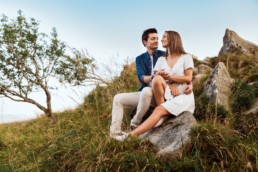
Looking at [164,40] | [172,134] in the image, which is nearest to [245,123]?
Answer: [172,134]

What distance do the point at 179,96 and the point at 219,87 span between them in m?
1.99

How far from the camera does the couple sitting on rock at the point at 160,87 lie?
5.76m

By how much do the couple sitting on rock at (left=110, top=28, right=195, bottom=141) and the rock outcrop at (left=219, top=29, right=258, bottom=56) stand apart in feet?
21.7

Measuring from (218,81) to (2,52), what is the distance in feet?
54.5

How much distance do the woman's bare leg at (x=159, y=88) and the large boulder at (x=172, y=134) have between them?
1.32 feet

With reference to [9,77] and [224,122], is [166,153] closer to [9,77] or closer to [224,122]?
[224,122]

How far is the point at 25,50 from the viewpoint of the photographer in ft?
69.4

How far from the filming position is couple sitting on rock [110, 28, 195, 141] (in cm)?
576

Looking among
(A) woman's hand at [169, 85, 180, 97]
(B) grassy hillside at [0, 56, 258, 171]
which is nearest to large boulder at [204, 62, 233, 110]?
(B) grassy hillside at [0, 56, 258, 171]

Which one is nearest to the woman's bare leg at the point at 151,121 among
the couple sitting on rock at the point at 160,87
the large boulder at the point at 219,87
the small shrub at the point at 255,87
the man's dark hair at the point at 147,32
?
the couple sitting on rock at the point at 160,87

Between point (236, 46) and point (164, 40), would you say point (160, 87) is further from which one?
point (236, 46)

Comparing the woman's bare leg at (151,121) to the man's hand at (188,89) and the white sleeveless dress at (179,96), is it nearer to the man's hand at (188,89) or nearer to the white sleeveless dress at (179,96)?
the white sleeveless dress at (179,96)

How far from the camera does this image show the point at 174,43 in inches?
241

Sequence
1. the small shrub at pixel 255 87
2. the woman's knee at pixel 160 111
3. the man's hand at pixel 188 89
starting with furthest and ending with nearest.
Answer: the small shrub at pixel 255 87, the man's hand at pixel 188 89, the woman's knee at pixel 160 111
